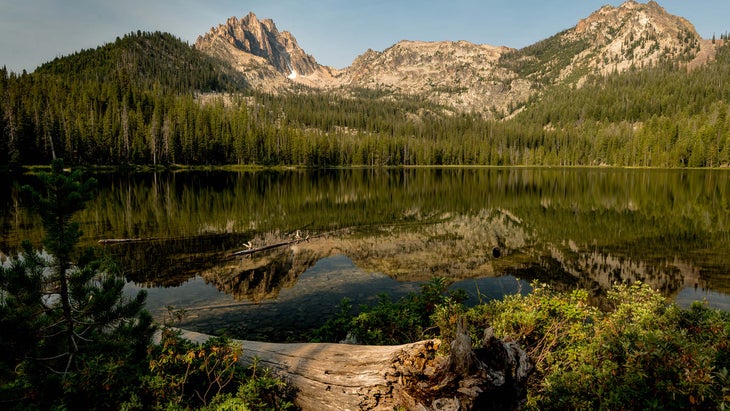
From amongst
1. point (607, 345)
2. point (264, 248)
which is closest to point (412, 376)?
point (607, 345)

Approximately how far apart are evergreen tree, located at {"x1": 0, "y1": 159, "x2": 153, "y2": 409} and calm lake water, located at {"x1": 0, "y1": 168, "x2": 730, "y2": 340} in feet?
20.0

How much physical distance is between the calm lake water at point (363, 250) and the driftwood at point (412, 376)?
5.36 metres

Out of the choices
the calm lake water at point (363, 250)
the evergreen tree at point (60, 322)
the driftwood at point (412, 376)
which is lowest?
the calm lake water at point (363, 250)

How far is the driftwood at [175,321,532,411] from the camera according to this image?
17.5 ft

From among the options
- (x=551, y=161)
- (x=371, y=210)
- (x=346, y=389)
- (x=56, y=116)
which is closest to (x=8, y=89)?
(x=56, y=116)

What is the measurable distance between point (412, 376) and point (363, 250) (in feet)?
58.1

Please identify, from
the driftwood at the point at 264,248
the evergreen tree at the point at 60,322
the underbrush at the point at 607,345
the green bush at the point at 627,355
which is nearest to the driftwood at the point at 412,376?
the underbrush at the point at 607,345

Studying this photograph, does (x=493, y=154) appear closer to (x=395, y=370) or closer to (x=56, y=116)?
(x=56, y=116)

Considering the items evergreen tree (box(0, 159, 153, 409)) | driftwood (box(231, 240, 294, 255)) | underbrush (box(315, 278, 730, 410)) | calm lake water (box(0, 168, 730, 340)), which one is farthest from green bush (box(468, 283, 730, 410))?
driftwood (box(231, 240, 294, 255))

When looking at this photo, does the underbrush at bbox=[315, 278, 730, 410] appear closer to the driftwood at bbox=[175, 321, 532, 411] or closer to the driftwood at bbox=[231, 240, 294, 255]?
the driftwood at bbox=[175, 321, 532, 411]

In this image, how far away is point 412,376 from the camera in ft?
18.8

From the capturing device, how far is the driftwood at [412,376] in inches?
211

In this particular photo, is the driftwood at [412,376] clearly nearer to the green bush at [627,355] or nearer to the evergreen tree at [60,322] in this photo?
the green bush at [627,355]

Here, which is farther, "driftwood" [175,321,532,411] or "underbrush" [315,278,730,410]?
"driftwood" [175,321,532,411]
